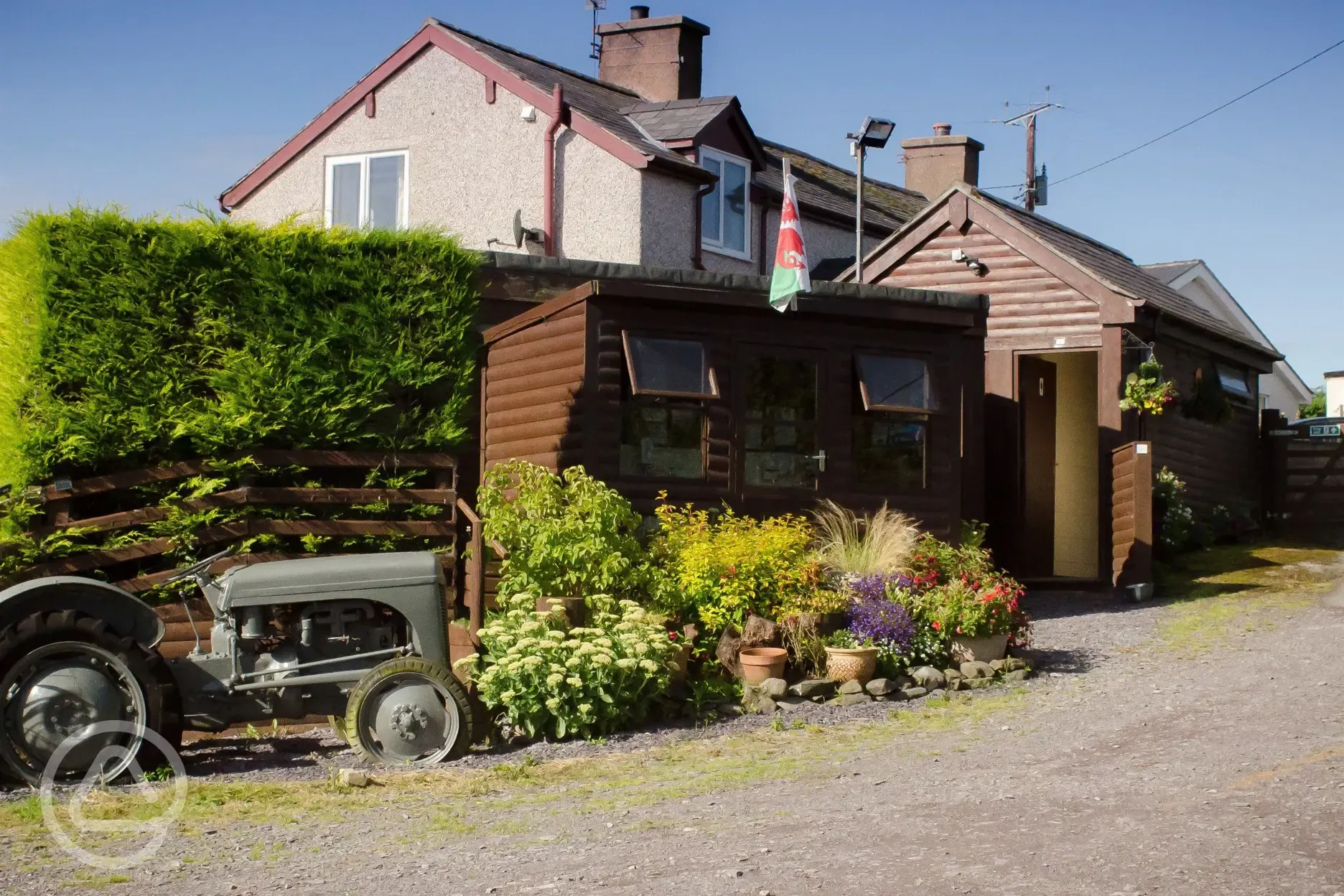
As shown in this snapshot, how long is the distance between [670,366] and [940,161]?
18082 mm

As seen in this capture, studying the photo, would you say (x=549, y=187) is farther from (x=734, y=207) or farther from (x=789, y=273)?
(x=789, y=273)

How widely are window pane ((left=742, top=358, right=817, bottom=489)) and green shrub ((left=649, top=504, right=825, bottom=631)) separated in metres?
1.55

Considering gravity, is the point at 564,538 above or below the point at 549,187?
below

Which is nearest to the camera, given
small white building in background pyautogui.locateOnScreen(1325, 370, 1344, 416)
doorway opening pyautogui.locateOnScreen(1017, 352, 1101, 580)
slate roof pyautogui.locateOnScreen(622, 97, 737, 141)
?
doorway opening pyautogui.locateOnScreen(1017, 352, 1101, 580)

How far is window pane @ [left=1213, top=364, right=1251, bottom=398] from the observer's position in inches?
834

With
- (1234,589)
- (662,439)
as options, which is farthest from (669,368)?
(1234,589)

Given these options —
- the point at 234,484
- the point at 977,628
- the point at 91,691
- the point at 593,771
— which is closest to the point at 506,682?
the point at 593,771

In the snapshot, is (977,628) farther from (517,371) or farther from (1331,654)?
(517,371)

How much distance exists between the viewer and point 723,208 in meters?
22.1

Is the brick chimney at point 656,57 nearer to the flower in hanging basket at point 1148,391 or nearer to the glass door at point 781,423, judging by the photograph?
the flower in hanging basket at point 1148,391

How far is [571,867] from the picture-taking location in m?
5.93

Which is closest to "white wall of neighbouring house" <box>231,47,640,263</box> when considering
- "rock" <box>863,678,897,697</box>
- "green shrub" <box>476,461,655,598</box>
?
"green shrub" <box>476,461,655,598</box>

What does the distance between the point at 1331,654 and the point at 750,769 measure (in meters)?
6.18
